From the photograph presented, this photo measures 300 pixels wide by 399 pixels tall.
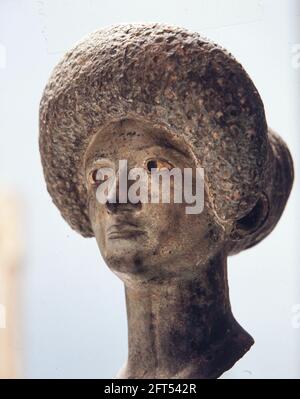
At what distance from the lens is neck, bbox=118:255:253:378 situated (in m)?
2.82

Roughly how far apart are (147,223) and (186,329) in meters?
0.36

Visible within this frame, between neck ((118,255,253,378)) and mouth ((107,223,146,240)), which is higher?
mouth ((107,223,146,240))

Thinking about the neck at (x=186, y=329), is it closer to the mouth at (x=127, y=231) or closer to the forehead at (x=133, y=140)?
the mouth at (x=127, y=231)

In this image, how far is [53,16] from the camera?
3.56 meters

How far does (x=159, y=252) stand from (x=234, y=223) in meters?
0.24

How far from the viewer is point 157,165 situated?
8.91ft

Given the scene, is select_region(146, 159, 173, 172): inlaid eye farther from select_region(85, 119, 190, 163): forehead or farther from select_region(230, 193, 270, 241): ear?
select_region(230, 193, 270, 241): ear

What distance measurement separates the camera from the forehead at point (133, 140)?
2703mm

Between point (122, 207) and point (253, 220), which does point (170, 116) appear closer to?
point (122, 207)

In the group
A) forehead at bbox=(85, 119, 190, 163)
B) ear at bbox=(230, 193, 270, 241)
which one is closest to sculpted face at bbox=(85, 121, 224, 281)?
forehead at bbox=(85, 119, 190, 163)

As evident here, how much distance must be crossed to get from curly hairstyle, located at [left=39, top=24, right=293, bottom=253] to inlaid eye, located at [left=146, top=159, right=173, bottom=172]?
0.32 ft

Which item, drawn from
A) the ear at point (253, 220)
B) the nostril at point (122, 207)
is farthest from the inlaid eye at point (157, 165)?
the ear at point (253, 220)

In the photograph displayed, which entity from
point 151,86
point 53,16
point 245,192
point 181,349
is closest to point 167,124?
point 151,86
